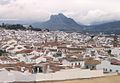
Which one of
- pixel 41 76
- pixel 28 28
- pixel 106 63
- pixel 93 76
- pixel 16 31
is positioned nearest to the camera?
pixel 41 76

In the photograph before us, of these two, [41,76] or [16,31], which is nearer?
[41,76]

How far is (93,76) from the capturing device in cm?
3072

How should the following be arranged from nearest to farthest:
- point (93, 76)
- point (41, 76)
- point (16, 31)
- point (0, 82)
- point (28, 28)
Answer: point (0, 82) → point (41, 76) → point (93, 76) → point (16, 31) → point (28, 28)

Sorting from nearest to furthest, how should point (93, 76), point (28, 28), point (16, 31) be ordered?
point (93, 76)
point (16, 31)
point (28, 28)

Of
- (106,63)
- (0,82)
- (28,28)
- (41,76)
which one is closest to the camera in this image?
(0,82)

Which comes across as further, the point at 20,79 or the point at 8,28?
the point at 8,28

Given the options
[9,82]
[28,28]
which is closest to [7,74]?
[9,82]

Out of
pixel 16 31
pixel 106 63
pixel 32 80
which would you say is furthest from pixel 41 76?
pixel 16 31

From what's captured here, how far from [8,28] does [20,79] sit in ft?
404

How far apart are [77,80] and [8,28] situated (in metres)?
122

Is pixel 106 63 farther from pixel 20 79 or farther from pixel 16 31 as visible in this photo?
pixel 16 31

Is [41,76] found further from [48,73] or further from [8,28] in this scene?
[8,28]

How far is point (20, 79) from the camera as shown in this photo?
88.8 ft

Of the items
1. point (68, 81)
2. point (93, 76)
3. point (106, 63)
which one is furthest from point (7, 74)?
point (106, 63)
